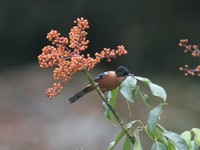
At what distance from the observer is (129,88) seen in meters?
1.64

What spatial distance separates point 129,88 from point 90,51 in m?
6.41

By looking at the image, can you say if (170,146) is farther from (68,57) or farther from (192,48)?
(68,57)

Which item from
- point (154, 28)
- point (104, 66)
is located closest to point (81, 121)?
point (104, 66)

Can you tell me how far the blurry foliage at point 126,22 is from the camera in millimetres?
7656

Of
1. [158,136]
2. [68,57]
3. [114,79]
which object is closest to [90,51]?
[114,79]

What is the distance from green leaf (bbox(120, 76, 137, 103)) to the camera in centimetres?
161

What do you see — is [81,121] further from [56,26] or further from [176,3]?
[176,3]

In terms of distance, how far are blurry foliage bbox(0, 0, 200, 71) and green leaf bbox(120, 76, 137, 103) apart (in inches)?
233

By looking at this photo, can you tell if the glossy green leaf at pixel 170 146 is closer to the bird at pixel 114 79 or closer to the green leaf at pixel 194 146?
the green leaf at pixel 194 146

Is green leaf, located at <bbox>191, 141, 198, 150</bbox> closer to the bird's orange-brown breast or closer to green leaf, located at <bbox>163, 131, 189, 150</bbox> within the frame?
green leaf, located at <bbox>163, 131, 189, 150</bbox>

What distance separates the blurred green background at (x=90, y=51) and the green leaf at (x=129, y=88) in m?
4.89

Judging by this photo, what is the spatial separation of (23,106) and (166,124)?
1.98 meters

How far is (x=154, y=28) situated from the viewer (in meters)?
7.79

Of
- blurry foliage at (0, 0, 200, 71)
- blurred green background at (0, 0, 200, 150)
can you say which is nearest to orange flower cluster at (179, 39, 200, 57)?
blurred green background at (0, 0, 200, 150)
